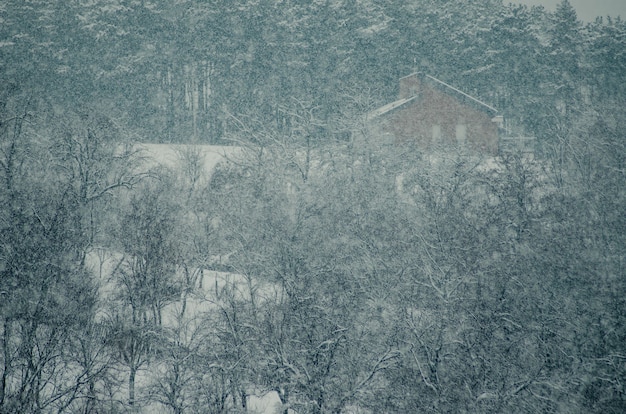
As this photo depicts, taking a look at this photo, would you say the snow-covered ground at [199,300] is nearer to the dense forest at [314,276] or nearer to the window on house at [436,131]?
the dense forest at [314,276]

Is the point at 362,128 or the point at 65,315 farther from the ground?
the point at 362,128

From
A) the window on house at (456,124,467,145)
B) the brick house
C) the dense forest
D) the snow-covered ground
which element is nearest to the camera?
the dense forest

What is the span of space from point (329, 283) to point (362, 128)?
998 cm

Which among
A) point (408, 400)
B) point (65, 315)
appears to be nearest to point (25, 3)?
point (65, 315)

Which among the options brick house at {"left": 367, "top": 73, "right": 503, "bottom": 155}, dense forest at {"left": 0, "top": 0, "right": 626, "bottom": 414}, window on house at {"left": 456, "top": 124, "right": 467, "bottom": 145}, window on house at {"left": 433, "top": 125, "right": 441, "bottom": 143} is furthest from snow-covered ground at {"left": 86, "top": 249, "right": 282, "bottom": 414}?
window on house at {"left": 456, "top": 124, "right": 467, "bottom": 145}

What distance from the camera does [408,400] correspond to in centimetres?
1714

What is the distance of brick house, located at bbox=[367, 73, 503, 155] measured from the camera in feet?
122

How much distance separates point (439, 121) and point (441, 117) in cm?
32

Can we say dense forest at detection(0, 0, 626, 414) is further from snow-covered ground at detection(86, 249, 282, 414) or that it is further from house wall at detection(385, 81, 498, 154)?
house wall at detection(385, 81, 498, 154)

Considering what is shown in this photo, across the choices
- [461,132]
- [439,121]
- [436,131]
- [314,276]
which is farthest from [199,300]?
[461,132]

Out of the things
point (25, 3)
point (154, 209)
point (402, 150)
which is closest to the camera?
point (154, 209)

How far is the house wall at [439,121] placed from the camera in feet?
122

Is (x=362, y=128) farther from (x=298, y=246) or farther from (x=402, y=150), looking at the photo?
(x=298, y=246)

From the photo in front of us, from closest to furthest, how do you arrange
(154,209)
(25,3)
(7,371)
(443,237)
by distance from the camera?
(7,371) < (443,237) < (154,209) < (25,3)
